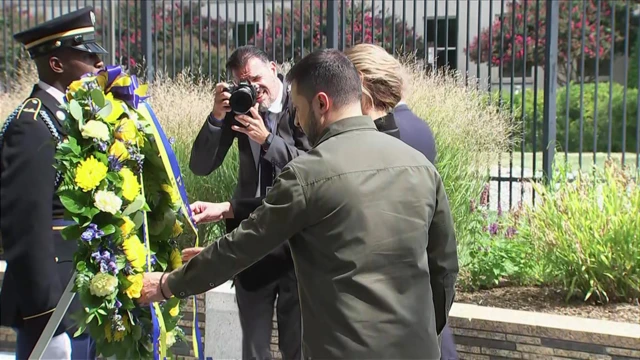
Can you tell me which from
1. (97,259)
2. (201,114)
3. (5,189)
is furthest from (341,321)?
(201,114)

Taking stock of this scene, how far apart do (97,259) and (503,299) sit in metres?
2.88

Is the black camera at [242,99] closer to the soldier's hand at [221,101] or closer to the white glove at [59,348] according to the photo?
the soldier's hand at [221,101]

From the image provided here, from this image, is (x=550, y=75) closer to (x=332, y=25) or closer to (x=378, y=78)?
(x=332, y=25)

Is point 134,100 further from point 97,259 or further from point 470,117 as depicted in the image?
point 470,117

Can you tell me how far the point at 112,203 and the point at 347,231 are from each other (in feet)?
3.03

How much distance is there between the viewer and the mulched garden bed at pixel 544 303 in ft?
14.4

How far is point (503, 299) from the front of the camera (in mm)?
4820

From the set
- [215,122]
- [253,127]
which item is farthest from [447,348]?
[215,122]

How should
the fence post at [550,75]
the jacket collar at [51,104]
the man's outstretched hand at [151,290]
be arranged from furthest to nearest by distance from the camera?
the fence post at [550,75] → the jacket collar at [51,104] → the man's outstretched hand at [151,290]

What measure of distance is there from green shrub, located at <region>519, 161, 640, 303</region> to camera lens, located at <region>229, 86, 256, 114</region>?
211 centimetres

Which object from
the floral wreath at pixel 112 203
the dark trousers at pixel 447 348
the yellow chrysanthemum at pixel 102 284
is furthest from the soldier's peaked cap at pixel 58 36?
the dark trousers at pixel 447 348

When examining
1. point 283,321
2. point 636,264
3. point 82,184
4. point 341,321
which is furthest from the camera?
point 636,264

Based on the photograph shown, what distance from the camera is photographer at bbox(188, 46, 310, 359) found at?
→ 11.6 ft

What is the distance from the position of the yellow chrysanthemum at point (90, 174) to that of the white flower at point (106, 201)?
4 centimetres
